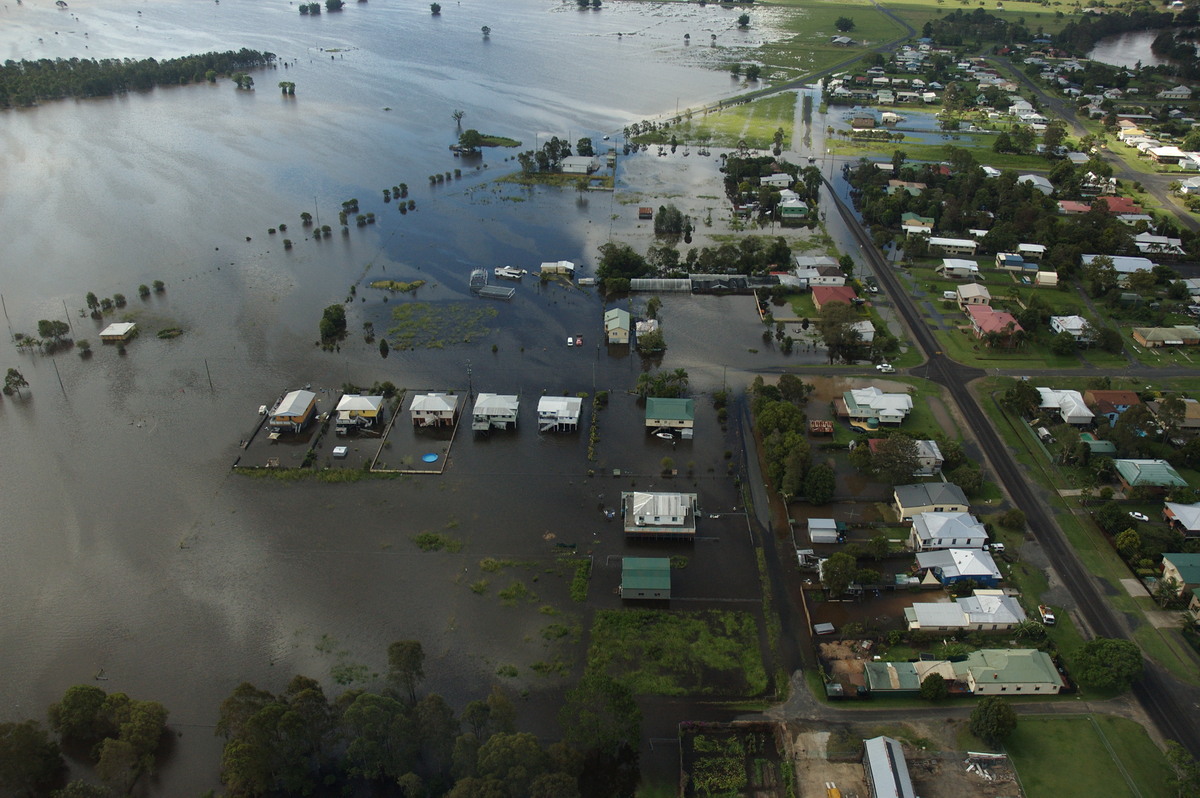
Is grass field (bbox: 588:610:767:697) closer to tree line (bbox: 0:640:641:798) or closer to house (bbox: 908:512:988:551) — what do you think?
tree line (bbox: 0:640:641:798)

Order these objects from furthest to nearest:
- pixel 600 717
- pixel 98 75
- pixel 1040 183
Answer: pixel 98 75 < pixel 1040 183 < pixel 600 717

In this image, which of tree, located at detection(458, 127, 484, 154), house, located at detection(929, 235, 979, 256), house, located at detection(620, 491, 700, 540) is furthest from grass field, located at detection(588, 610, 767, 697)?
tree, located at detection(458, 127, 484, 154)

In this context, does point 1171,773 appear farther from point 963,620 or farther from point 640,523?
point 640,523

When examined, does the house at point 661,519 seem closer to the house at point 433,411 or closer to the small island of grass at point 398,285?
the house at point 433,411

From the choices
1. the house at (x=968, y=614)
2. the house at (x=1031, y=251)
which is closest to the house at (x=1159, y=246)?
the house at (x=1031, y=251)

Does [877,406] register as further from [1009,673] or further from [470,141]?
[470,141]

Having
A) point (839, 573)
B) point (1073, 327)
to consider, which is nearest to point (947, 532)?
point (839, 573)
